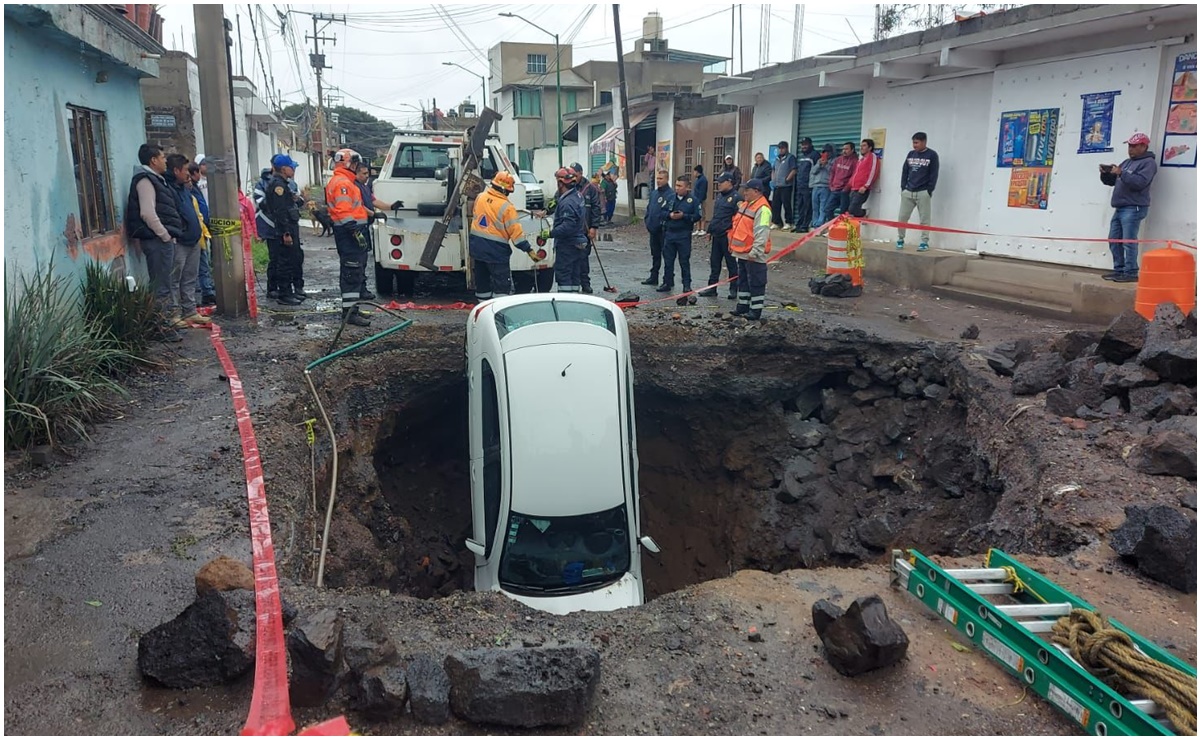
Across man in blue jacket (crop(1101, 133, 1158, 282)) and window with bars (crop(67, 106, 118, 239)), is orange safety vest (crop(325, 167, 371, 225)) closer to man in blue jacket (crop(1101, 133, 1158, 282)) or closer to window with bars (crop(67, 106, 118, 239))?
window with bars (crop(67, 106, 118, 239))

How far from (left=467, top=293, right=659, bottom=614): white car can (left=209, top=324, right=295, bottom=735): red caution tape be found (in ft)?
5.17

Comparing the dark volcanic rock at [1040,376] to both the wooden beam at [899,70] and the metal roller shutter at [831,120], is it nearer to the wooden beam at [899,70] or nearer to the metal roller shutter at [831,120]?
the wooden beam at [899,70]

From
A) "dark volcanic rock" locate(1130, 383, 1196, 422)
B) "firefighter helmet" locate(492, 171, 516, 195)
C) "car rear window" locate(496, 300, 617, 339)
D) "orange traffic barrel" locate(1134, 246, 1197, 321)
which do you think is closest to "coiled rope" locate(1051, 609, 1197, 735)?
"dark volcanic rock" locate(1130, 383, 1196, 422)

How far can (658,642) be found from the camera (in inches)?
133

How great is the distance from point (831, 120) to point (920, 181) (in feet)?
11.0

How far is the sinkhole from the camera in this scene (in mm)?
6562

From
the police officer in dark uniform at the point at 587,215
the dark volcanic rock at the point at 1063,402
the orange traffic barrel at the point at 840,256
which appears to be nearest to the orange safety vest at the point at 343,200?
the police officer in dark uniform at the point at 587,215

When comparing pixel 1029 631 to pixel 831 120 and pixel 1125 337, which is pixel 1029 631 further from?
pixel 831 120

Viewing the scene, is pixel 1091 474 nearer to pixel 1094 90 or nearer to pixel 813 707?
pixel 813 707

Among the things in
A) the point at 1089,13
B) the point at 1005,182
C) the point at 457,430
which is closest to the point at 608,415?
the point at 457,430

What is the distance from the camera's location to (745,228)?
8.88 metres

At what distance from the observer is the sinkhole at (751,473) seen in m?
6.56

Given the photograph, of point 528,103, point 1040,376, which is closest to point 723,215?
point 1040,376

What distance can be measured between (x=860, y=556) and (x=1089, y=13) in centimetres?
668
